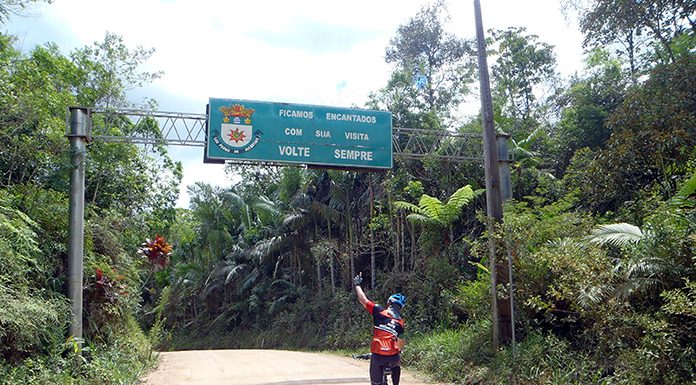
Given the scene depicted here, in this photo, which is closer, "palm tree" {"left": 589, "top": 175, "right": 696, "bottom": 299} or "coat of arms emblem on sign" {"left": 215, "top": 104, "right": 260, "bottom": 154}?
"palm tree" {"left": 589, "top": 175, "right": 696, "bottom": 299}

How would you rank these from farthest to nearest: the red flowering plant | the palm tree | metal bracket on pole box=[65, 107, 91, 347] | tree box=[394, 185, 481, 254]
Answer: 1. tree box=[394, 185, 481, 254]
2. the red flowering plant
3. metal bracket on pole box=[65, 107, 91, 347]
4. the palm tree

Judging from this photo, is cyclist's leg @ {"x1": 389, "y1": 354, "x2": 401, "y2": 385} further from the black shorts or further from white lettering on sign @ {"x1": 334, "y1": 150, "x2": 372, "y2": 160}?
white lettering on sign @ {"x1": 334, "y1": 150, "x2": 372, "y2": 160}

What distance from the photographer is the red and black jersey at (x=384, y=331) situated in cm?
730

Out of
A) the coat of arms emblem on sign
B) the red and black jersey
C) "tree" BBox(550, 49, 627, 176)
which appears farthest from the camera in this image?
"tree" BBox(550, 49, 627, 176)

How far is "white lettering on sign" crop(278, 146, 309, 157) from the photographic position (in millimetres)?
14203

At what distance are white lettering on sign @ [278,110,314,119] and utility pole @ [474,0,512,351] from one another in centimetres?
421

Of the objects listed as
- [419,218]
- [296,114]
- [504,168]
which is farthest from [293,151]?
[419,218]

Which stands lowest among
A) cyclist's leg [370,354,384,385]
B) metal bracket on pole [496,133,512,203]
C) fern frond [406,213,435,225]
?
cyclist's leg [370,354,384,385]

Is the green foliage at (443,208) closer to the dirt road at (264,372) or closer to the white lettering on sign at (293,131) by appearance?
the dirt road at (264,372)

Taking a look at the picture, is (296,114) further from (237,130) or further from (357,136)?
(357,136)

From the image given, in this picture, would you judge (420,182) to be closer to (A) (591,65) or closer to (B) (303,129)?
(B) (303,129)

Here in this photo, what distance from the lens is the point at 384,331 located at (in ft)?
24.1

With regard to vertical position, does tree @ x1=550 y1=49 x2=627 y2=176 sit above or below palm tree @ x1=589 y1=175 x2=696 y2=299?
above

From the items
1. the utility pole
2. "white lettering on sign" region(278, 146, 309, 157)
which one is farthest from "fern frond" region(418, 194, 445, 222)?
the utility pole
